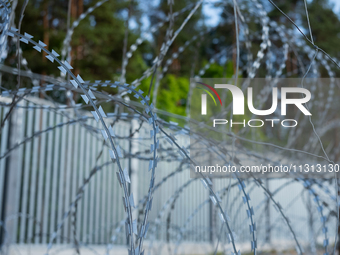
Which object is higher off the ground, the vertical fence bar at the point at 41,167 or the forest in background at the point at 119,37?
the forest in background at the point at 119,37

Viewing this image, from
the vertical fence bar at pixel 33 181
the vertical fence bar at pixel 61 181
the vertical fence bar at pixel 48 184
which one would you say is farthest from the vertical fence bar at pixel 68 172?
the vertical fence bar at pixel 33 181

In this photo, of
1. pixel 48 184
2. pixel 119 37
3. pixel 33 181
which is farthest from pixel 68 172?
pixel 119 37

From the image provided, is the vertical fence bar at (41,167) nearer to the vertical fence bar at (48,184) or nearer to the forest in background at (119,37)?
the vertical fence bar at (48,184)

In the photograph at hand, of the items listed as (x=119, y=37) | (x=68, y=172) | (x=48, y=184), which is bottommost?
(x=48, y=184)

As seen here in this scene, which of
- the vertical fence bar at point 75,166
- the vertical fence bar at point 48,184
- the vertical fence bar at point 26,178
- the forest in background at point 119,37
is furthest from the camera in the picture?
the forest in background at point 119,37

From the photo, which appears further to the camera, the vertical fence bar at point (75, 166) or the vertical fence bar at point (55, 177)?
the vertical fence bar at point (75, 166)

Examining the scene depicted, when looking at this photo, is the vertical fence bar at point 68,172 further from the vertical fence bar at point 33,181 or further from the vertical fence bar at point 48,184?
the vertical fence bar at point 33,181

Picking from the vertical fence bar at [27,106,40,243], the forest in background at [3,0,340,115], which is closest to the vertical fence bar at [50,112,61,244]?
the vertical fence bar at [27,106,40,243]

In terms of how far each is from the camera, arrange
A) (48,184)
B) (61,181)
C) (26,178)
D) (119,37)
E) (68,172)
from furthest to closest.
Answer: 1. (119,37)
2. (68,172)
3. (61,181)
4. (48,184)
5. (26,178)

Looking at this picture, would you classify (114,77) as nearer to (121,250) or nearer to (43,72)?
(43,72)

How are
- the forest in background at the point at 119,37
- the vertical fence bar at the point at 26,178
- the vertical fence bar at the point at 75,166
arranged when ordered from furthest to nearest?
the forest in background at the point at 119,37 → the vertical fence bar at the point at 75,166 → the vertical fence bar at the point at 26,178

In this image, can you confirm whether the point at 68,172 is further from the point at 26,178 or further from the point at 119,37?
the point at 119,37

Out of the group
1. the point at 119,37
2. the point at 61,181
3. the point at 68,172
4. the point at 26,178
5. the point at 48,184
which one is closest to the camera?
the point at 26,178

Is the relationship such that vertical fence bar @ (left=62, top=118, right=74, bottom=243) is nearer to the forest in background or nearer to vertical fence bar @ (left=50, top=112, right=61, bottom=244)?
vertical fence bar @ (left=50, top=112, right=61, bottom=244)
